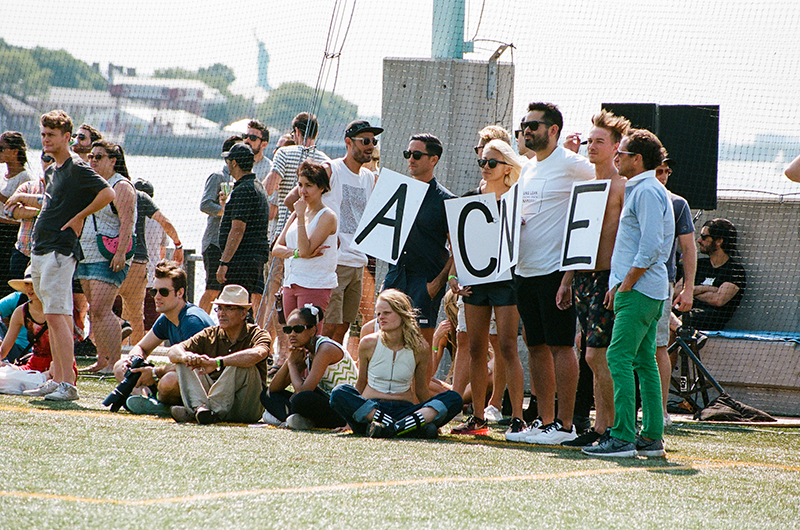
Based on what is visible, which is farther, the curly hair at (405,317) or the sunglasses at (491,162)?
the sunglasses at (491,162)

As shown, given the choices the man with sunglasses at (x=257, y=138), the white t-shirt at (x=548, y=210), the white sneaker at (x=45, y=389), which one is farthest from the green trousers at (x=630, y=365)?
the man with sunglasses at (x=257, y=138)

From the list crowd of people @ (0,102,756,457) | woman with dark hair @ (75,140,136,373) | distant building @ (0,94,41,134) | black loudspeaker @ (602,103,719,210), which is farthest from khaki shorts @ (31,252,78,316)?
black loudspeaker @ (602,103,719,210)

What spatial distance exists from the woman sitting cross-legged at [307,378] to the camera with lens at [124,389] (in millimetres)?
868

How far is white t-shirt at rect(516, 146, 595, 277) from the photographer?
17.3 ft

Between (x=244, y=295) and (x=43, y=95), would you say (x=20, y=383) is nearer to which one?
(x=244, y=295)

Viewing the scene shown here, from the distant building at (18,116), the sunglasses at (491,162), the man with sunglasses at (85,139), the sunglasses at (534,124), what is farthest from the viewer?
the distant building at (18,116)

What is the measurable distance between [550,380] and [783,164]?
4252 mm

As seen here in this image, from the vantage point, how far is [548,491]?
3.57 metres

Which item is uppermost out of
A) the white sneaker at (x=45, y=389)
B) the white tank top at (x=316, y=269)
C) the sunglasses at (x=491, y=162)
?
the sunglasses at (x=491, y=162)

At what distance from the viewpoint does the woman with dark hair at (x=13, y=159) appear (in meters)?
8.63

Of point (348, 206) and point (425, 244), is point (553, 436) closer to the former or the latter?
point (425, 244)

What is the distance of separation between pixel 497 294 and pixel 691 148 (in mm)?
2944

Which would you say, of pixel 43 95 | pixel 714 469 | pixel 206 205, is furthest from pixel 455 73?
pixel 43 95

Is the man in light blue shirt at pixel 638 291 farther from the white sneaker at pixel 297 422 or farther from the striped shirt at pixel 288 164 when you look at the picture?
the striped shirt at pixel 288 164
